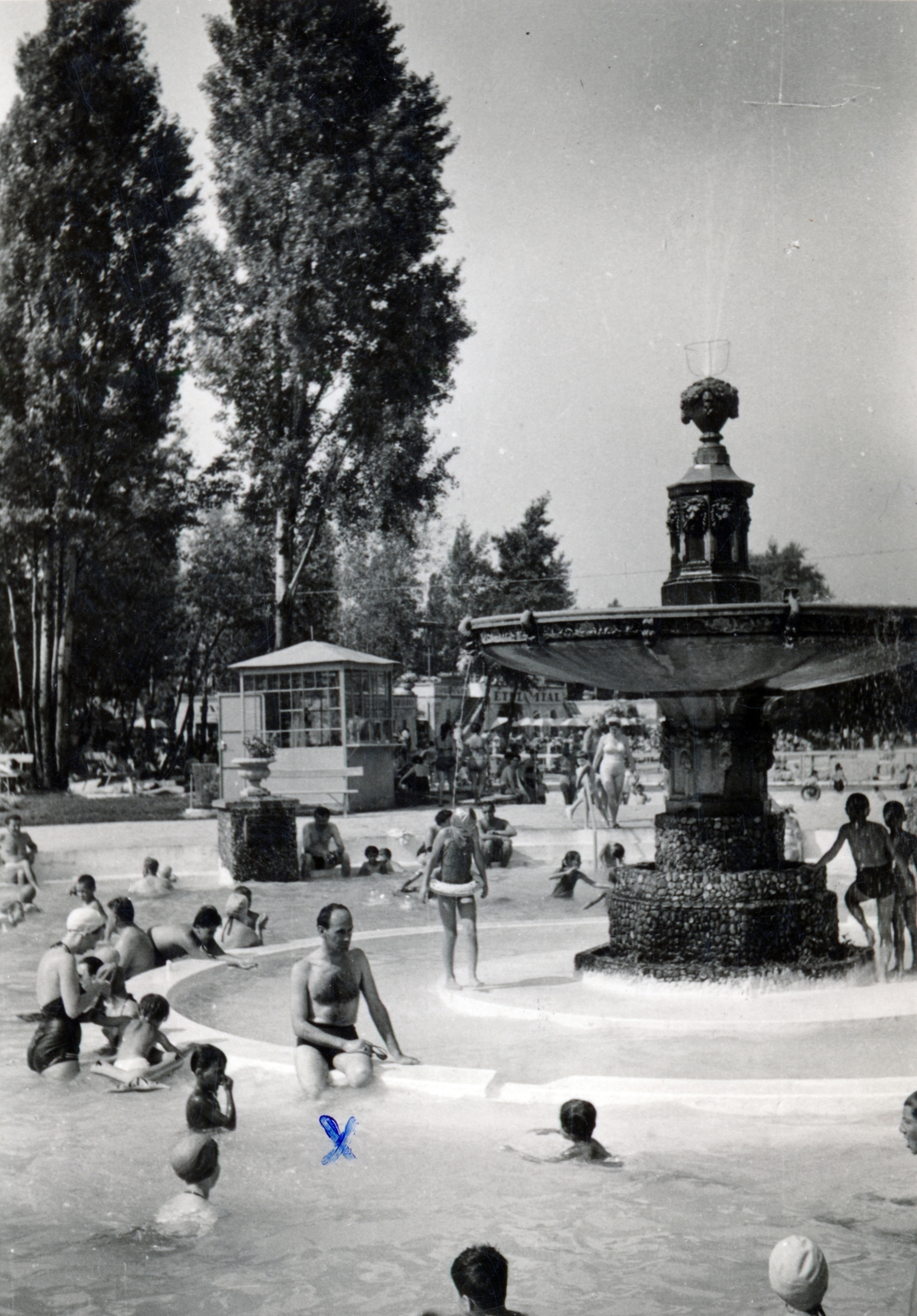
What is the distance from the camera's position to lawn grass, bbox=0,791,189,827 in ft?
70.3

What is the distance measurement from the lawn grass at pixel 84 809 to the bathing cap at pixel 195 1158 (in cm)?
1588

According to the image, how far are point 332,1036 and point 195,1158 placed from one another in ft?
5.26

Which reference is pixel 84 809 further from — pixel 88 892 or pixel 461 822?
pixel 461 822

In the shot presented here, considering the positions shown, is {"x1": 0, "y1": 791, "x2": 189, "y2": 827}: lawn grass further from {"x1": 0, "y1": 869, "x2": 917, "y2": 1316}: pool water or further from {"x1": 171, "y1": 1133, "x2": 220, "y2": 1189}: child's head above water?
{"x1": 171, "y1": 1133, "x2": 220, "y2": 1189}: child's head above water

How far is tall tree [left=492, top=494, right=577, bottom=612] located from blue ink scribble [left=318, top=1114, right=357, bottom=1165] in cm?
2822

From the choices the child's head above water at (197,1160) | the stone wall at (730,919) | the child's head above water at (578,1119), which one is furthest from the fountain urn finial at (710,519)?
the child's head above water at (197,1160)

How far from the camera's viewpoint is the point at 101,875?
1619 cm

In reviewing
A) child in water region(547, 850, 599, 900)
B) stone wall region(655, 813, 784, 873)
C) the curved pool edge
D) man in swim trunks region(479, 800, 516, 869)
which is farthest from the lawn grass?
the curved pool edge

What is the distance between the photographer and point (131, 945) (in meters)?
9.23

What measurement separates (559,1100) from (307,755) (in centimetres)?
1845

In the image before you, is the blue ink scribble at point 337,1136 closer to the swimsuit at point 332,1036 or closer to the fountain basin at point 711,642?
the swimsuit at point 332,1036

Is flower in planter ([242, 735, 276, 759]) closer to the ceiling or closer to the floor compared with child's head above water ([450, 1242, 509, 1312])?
closer to the ceiling

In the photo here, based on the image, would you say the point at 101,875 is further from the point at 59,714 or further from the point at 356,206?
the point at 356,206

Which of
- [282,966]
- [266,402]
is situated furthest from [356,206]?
[282,966]
